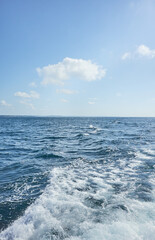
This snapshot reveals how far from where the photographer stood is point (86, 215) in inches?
190

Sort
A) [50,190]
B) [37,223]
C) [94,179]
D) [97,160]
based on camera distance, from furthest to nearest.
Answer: [97,160] → [94,179] → [50,190] → [37,223]

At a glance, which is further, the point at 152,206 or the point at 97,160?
→ the point at 97,160

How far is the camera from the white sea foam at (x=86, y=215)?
13.1ft

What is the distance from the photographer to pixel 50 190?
6.77 m

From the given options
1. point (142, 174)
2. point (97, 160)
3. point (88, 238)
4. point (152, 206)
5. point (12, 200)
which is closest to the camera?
point (88, 238)

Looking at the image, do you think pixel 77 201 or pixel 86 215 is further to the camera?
pixel 77 201

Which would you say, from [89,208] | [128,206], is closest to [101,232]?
[89,208]

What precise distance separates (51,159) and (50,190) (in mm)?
5442

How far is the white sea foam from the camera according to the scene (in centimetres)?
400

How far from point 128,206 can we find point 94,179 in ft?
9.80

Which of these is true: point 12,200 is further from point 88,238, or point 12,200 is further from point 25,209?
point 88,238

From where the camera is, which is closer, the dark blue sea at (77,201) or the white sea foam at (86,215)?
the white sea foam at (86,215)

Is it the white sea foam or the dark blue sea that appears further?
the dark blue sea

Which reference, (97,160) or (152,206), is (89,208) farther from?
(97,160)
